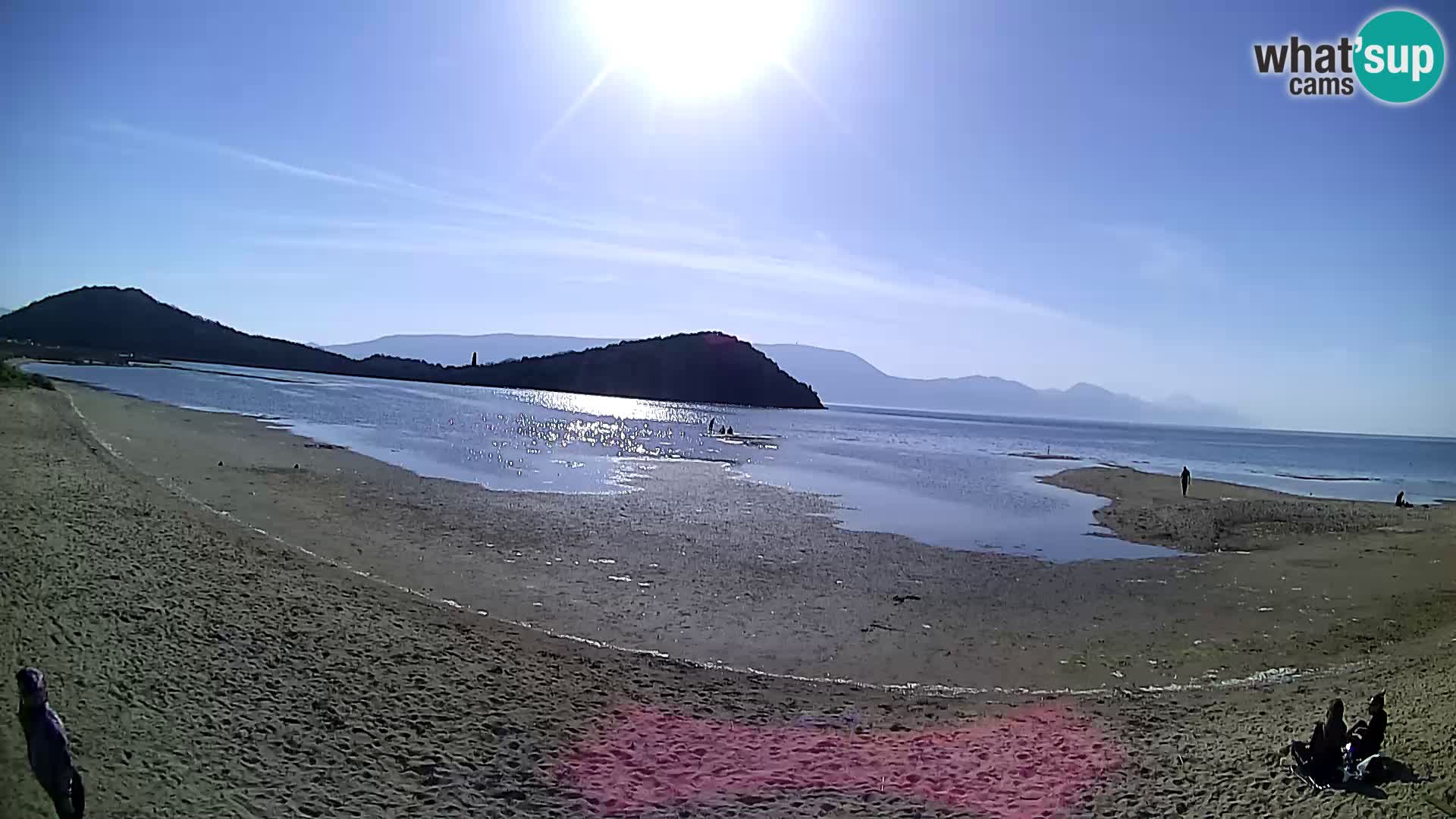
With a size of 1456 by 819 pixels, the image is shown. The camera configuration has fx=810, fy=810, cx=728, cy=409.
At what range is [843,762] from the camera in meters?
9.13

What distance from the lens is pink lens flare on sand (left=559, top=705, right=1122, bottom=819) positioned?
825 cm

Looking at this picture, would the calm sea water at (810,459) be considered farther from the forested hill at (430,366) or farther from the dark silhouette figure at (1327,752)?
the forested hill at (430,366)

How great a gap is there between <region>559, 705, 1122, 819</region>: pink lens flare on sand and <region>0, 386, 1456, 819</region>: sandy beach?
47mm

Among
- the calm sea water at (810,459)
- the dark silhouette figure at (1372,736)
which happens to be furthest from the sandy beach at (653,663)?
the calm sea water at (810,459)

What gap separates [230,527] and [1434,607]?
25.4 m

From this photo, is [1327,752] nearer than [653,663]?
Yes

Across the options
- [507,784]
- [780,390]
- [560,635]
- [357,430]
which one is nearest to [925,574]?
[560,635]

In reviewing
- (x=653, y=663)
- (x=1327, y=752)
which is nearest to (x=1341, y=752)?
(x=1327, y=752)

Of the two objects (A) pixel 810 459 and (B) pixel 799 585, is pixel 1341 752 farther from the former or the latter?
(A) pixel 810 459

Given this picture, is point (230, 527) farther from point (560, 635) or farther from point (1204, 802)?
point (1204, 802)

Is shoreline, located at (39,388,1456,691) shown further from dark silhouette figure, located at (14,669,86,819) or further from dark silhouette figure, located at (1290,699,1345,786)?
dark silhouette figure, located at (14,669,86,819)

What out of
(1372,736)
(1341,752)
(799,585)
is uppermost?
(1372,736)

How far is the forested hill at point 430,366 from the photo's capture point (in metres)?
154

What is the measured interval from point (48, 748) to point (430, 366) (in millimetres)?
196191
